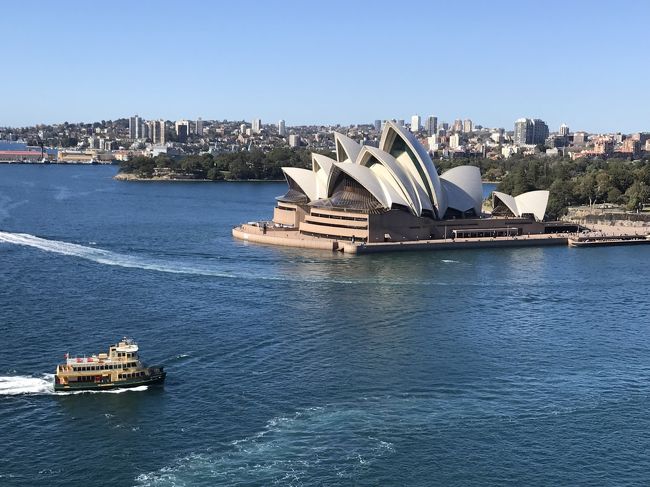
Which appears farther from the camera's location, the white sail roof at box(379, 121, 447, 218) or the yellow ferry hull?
the white sail roof at box(379, 121, 447, 218)

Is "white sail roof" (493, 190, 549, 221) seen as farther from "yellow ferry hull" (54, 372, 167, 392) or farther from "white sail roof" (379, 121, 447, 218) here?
"yellow ferry hull" (54, 372, 167, 392)

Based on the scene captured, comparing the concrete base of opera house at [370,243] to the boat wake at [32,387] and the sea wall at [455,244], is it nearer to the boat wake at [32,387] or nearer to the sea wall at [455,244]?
the sea wall at [455,244]

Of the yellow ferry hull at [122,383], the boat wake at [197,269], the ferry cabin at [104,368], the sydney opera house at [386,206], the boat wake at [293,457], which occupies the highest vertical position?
the sydney opera house at [386,206]

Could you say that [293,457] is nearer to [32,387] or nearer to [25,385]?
[32,387]

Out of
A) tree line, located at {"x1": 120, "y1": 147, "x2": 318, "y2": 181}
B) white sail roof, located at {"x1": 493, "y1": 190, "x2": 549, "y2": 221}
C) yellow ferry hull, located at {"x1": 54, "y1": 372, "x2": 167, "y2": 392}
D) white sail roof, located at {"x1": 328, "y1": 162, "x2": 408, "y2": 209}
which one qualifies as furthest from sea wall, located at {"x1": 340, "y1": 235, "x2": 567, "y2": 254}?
tree line, located at {"x1": 120, "y1": 147, "x2": 318, "y2": 181}

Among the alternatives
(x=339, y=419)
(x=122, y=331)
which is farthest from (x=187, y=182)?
(x=339, y=419)

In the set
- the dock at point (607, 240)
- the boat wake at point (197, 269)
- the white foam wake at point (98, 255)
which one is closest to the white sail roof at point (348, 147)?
the boat wake at point (197, 269)

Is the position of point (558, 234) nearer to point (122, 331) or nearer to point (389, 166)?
point (389, 166)
